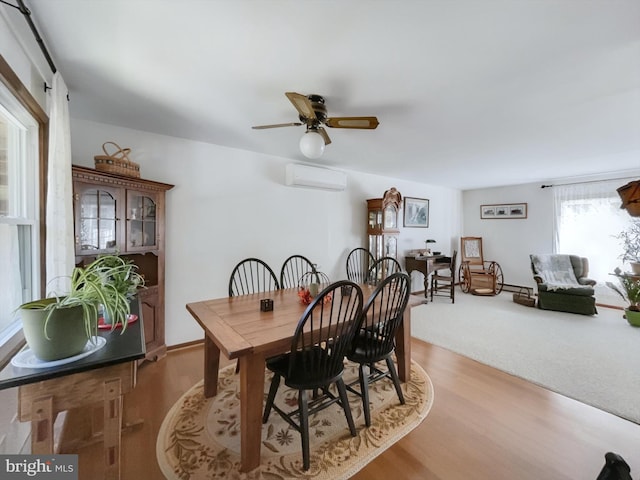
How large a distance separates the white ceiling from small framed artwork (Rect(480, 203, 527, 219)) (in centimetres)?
277

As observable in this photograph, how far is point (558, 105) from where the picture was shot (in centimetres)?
207

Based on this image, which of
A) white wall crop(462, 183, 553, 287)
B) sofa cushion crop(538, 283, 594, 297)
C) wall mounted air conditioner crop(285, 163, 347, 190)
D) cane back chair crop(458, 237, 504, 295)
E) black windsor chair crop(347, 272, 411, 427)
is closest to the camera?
black windsor chair crop(347, 272, 411, 427)

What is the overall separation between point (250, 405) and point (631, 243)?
20.2 ft

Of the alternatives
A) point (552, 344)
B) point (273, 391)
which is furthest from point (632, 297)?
point (273, 391)

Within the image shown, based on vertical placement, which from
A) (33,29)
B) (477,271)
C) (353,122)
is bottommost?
(477,271)

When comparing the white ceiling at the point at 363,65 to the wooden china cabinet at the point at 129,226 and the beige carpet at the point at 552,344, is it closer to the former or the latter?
the wooden china cabinet at the point at 129,226

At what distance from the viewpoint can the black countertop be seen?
87 cm

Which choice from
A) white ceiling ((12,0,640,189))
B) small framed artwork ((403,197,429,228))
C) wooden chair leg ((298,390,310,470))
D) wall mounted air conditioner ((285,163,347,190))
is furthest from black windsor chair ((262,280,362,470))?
small framed artwork ((403,197,429,228))

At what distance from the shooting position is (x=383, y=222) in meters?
4.32

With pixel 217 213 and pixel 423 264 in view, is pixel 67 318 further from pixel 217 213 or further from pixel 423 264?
pixel 423 264

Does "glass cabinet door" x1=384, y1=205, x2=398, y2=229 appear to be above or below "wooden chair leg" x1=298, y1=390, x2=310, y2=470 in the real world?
above

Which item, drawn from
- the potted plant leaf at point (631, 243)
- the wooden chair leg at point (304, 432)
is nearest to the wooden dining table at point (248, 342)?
the wooden chair leg at point (304, 432)

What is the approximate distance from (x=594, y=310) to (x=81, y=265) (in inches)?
258

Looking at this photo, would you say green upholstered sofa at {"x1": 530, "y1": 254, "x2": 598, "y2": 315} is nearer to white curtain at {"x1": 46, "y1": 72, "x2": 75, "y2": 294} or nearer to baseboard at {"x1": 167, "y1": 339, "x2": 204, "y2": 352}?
baseboard at {"x1": 167, "y1": 339, "x2": 204, "y2": 352}
